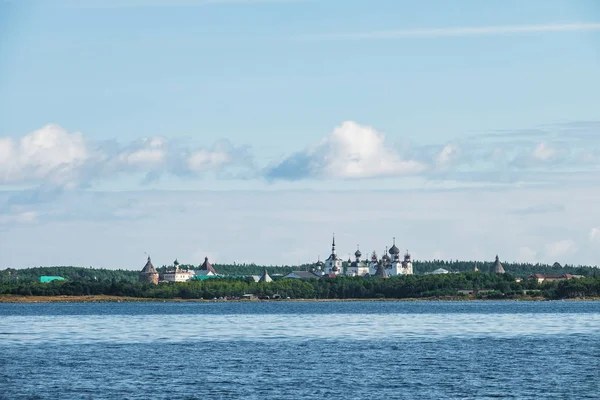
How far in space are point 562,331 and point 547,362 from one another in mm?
28770

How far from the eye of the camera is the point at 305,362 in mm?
59344

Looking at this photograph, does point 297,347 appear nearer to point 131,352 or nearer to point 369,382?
point 131,352

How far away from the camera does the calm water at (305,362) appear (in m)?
46.9

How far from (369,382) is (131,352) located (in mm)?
22093

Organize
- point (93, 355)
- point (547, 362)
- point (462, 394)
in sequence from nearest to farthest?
point (462, 394)
point (547, 362)
point (93, 355)

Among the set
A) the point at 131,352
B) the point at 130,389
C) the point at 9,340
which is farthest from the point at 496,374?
the point at 9,340

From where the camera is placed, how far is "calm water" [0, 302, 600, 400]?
46.9 m

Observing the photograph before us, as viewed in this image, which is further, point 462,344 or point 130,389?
point 462,344

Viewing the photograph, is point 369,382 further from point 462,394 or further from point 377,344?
point 377,344

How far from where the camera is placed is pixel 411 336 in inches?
3206

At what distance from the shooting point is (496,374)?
5284 centimetres

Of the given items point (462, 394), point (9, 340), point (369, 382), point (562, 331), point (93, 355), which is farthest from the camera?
point (562, 331)

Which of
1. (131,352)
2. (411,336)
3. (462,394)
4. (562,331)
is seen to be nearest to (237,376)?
(462,394)

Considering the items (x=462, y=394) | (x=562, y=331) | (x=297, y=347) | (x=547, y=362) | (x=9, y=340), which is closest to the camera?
(x=462, y=394)
